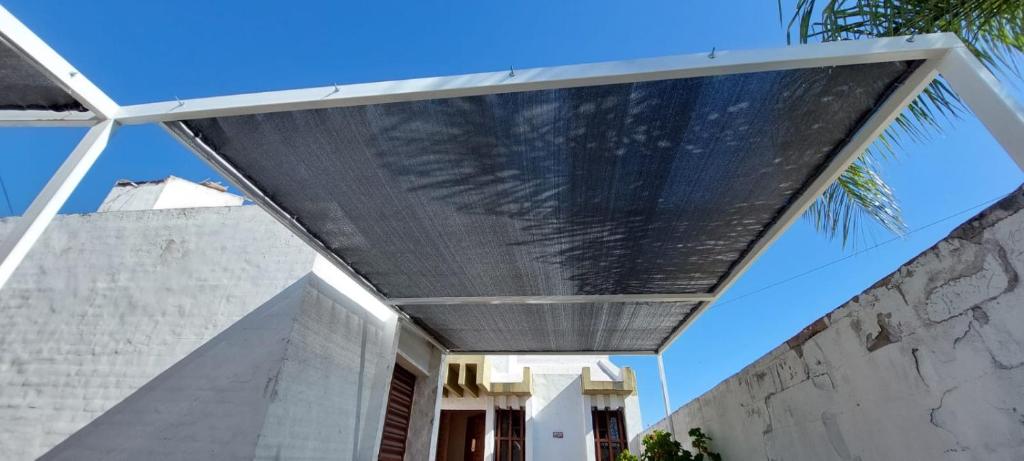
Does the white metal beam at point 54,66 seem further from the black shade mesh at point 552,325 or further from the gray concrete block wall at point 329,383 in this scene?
the black shade mesh at point 552,325

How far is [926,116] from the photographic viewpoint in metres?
3.13

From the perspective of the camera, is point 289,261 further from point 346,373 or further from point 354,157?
point 354,157

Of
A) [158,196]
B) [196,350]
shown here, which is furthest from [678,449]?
[158,196]

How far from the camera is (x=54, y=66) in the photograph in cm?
206

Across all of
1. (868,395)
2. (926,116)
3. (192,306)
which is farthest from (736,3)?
(192,306)

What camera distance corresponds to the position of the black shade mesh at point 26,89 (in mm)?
2209

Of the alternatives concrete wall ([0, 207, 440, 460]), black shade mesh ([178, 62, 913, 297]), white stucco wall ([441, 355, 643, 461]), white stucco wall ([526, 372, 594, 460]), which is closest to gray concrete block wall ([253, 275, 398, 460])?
concrete wall ([0, 207, 440, 460])

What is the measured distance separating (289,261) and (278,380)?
1377 mm

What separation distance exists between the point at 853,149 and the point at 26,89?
4.44 m

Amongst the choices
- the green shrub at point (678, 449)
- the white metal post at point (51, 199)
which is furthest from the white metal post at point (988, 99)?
the white metal post at point (51, 199)

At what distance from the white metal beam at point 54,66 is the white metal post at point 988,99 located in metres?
3.80

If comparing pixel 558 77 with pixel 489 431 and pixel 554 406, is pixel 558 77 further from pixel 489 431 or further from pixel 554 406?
pixel 554 406

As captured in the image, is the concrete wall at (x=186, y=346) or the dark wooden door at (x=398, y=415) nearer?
the concrete wall at (x=186, y=346)

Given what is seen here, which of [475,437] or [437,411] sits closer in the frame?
[437,411]
